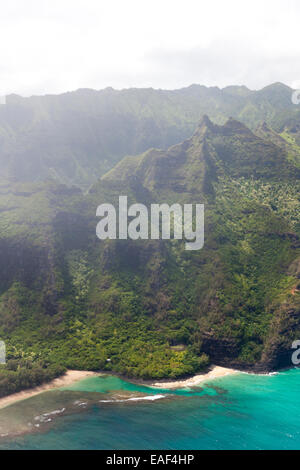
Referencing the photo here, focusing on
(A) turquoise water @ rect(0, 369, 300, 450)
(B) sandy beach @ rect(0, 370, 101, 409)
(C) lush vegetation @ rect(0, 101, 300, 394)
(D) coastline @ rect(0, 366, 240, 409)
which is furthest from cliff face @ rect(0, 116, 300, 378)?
(A) turquoise water @ rect(0, 369, 300, 450)

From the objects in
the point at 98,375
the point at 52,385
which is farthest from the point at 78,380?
the point at 52,385

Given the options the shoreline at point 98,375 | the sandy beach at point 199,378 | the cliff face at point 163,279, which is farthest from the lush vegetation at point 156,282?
the sandy beach at point 199,378

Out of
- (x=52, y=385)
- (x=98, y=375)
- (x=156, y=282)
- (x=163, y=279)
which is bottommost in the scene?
(x=52, y=385)

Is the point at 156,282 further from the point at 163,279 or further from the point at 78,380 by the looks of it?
the point at 78,380

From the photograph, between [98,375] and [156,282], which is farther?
[156,282]

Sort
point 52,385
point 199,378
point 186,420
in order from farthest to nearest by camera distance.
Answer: point 199,378, point 52,385, point 186,420

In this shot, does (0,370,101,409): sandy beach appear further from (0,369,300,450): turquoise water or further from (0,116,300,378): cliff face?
(0,369,300,450): turquoise water

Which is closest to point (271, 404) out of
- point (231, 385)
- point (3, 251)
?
point (231, 385)

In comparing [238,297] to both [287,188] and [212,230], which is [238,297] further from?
[287,188]
